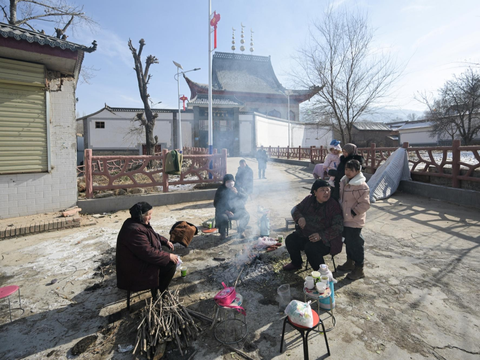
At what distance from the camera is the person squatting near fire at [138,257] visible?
2659 mm

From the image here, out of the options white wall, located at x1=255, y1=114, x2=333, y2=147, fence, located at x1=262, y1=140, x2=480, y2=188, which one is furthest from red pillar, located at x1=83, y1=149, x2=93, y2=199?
white wall, located at x1=255, y1=114, x2=333, y2=147

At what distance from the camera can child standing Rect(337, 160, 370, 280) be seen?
3.21 m

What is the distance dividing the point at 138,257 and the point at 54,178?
4708 millimetres

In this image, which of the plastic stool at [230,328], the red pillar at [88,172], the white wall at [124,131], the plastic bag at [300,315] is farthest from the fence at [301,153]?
the plastic bag at [300,315]

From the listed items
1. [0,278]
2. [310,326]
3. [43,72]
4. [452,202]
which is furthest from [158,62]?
[310,326]

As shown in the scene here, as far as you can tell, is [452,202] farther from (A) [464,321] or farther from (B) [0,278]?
(B) [0,278]

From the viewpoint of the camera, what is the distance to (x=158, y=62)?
48.1 ft

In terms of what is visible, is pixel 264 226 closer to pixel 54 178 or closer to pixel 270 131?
pixel 54 178

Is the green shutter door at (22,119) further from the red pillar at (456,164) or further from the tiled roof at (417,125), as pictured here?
the tiled roof at (417,125)

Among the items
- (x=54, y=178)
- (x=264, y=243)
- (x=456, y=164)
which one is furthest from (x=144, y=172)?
(x=456, y=164)

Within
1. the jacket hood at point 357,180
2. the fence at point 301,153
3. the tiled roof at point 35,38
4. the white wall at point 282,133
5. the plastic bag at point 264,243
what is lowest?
the plastic bag at point 264,243

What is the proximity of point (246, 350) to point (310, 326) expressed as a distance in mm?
644

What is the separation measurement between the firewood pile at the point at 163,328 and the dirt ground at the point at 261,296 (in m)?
0.10

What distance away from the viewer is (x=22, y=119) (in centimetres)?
557
